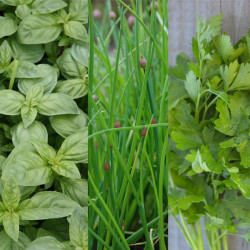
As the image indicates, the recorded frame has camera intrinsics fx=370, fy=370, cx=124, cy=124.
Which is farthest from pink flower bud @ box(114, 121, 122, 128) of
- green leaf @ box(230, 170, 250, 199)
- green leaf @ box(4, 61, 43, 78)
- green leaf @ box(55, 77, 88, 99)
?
green leaf @ box(230, 170, 250, 199)

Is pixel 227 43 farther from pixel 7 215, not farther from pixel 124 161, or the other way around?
pixel 7 215

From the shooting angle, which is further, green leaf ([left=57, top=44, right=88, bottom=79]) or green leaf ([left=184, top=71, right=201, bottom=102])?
green leaf ([left=184, top=71, right=201, bottom=102])

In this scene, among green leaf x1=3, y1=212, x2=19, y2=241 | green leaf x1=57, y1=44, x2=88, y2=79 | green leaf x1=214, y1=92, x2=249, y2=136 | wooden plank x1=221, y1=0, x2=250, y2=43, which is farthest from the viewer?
wooden plank x1=221, y1=0, x2=250, y2=43

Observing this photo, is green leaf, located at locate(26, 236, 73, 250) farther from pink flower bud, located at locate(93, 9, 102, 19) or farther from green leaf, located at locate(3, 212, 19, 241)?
pink flower bud, located at locate(93, 9, 102, 19)

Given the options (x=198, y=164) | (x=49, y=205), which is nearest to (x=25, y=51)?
(x=49, y=205)

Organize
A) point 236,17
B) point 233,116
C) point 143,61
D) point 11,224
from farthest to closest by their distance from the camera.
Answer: point 236,17 < point 233,116 < point 143,61 < point 11,224

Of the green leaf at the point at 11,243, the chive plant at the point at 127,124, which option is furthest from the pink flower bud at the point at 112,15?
the green leaf at the point at 11,243

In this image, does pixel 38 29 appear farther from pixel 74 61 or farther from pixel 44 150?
pixel 44 150
